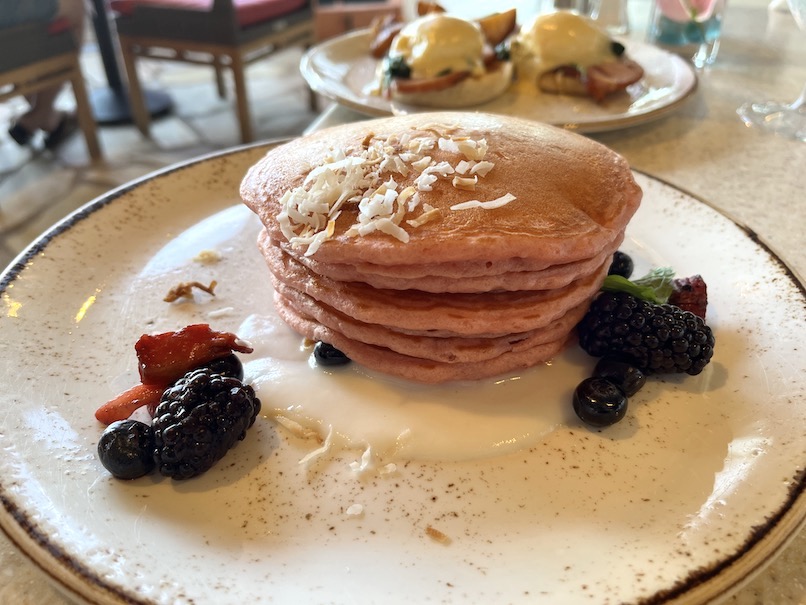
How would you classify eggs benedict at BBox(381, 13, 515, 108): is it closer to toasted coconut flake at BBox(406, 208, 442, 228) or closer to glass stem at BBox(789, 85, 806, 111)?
glass stem at BBox(789, 85, 806, 111)

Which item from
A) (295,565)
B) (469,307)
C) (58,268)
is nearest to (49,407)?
(58,268)

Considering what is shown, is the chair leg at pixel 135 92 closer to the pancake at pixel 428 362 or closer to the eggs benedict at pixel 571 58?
the eggs benedict at pixel 571 58

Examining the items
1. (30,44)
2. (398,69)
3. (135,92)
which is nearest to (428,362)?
(398,69)

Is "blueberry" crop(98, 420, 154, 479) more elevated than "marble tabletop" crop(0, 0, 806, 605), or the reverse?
"blueberry" crop(98, 420, 154, 479)

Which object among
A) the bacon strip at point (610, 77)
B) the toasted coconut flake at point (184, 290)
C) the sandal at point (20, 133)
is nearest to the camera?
the toasted coconut flake at point (184, 290)

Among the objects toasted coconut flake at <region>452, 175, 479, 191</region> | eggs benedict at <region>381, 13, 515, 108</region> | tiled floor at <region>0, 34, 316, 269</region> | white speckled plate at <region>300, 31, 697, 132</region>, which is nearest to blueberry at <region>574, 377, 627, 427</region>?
toasted coconut flake at <region>452, 175, 479, 191</region>

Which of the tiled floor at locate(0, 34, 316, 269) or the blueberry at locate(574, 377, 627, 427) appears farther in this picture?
the tiled floor at locate(0, 34, 316, 269)

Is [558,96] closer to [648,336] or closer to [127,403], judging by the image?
[648,336]

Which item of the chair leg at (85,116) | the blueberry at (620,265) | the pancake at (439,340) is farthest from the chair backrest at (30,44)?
the blueberry at (620,265)
